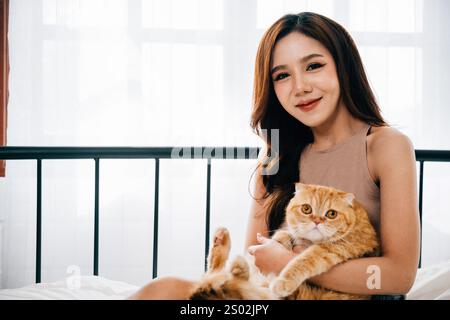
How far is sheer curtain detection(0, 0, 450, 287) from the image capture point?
93 centimetres

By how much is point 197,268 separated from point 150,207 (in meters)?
0.23

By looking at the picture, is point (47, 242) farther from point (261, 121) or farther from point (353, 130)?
point (353, 130)

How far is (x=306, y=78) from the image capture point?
842 millimetres

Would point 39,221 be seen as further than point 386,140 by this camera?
Yes

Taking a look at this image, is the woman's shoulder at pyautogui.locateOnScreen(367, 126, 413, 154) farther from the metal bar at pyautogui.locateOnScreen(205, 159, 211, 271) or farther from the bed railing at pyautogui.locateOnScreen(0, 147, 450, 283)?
the metal bar at pyautogui.locateOnScreen(205, 159, 211, 271)

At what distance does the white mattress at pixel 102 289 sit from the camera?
0.90 m

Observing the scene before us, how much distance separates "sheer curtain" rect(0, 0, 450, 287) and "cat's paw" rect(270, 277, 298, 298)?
0.12 metres

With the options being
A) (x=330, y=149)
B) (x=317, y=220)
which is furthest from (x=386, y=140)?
(x=317, y=220)

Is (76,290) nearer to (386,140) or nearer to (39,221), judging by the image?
(39,221)

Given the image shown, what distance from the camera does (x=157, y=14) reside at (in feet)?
3.09

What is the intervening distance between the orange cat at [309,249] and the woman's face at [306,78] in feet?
0.57

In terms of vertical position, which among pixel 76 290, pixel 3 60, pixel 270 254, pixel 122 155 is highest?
pixel 3 60

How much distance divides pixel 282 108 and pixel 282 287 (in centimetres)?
40

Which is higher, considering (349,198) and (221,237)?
(349,198)
